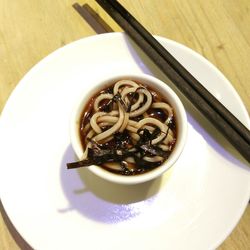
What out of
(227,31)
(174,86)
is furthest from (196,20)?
(174,86)

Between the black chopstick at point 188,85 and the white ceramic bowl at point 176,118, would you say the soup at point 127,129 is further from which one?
the black chopstick at point 188,85

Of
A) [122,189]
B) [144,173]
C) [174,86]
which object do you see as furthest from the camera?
[174,86]

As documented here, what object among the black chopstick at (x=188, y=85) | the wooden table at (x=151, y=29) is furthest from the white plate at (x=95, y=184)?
the wooden table at (x=151, y=29)

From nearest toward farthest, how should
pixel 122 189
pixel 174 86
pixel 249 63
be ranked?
1. pixel 122 189
2. pixel 174 86
3. pixel 249 63

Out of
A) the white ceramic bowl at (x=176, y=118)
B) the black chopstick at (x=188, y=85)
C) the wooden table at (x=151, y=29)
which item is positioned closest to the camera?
the white ceramic bowl at (x=176, y=118)

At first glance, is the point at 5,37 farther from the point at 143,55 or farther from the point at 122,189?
the point at 122,189

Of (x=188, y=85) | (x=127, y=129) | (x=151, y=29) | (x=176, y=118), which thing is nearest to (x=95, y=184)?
(x=127, y=129)

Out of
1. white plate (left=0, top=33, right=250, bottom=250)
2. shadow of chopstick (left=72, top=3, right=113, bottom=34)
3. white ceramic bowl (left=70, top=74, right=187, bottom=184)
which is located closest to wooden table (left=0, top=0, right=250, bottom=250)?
shadow of chopstick (left=72, top=3, right=113, bottom=34)
